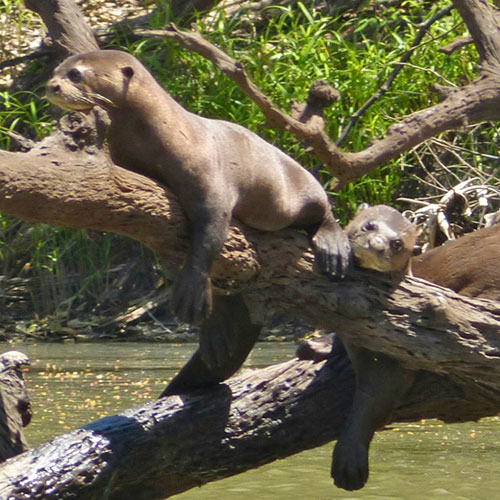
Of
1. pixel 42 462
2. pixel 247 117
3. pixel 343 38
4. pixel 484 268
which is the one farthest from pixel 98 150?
pixel 343 38

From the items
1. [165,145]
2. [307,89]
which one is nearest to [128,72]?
[165,145]

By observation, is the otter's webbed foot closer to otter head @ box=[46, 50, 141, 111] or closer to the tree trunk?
the tree trunk

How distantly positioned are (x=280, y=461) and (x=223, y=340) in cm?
157

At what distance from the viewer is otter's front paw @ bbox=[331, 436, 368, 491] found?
3.47m

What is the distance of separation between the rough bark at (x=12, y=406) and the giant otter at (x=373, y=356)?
0.93 metres

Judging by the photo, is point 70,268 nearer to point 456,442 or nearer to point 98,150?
point 456,442

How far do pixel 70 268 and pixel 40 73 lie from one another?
155 cm

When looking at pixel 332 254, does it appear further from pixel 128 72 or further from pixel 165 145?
pixel 128 72

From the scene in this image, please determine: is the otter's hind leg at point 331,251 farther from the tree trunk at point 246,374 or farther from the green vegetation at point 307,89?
the green vegetation at point 307,89

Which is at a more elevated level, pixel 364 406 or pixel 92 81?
pixel 92 81

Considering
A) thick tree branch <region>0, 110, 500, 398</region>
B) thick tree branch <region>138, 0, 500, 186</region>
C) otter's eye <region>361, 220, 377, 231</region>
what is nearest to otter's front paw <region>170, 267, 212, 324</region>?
thick tree branch <region>0, 110, 500, 398</region>

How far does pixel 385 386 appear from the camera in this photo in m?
3.48

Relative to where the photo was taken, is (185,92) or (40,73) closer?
(185,92)

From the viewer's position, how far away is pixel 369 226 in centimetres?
352
